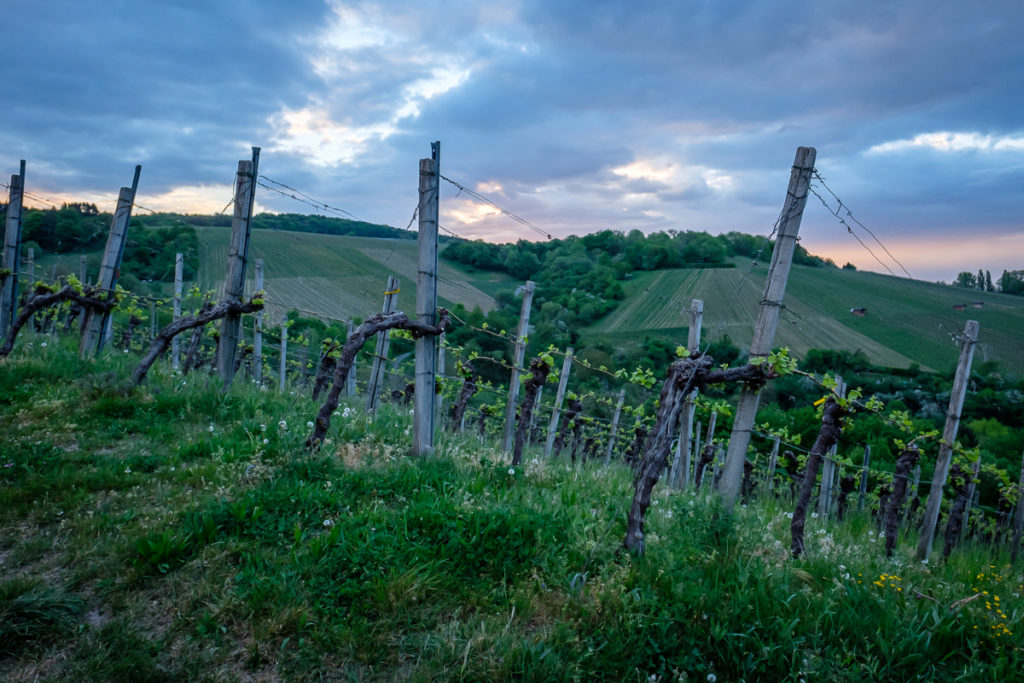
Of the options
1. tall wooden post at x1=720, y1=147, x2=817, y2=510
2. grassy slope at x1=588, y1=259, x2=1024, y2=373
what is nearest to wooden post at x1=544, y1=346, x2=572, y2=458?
tall wooden post at x1=720, y1=147, x2=817, y2=510

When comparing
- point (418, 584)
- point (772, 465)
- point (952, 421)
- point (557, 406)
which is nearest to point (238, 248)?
point (557, 406)

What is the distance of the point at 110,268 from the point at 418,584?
9.28 meters

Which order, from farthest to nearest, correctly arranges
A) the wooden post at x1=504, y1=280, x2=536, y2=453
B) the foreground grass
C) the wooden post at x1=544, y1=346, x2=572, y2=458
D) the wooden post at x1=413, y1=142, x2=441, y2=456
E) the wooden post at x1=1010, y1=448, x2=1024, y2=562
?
1. the wooden post at x1=544, y1=346, x2=572, y2=458
2. the wooden post at x1=1010, y1=448, x2=1024, y2=562
3. the wooden post at x1=504, y1=280, x2=536, y2=453
4. the wooden post at x1=413, y1=142, x2=441, y2=456
5. the foreground grass

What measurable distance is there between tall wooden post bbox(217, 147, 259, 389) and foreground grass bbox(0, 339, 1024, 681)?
239cm

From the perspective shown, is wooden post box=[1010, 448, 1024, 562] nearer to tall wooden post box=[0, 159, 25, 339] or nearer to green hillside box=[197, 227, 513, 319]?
tall wooden post box=[0, 159, 25, 339]

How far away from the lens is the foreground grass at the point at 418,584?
3.54m

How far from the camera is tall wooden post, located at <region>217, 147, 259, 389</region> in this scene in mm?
8188

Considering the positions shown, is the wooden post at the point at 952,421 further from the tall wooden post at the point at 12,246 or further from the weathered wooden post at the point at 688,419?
the tall wooden post at the point at 12,246

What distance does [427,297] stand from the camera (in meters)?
6.45

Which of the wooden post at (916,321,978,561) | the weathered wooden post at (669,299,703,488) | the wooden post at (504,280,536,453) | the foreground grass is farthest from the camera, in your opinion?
the wooden post at (504,280,536,453)

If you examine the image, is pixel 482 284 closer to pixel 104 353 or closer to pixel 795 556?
pixel 104 353

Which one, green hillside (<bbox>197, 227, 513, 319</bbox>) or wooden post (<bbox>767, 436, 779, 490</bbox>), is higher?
green hillside (<bbox>197, 227, 513, 319</bbox>)

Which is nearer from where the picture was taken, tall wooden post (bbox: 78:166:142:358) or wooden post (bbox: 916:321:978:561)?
wooden post (bbox: 916:321:978:561)

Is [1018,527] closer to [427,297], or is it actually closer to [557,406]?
[557,406]
